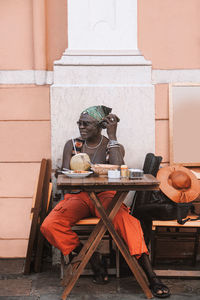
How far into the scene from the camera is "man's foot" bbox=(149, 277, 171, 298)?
350 centimetres

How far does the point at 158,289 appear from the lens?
352 cm

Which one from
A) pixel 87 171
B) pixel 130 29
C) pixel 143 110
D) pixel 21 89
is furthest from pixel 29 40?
pixel 87 171

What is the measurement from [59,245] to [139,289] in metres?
0.84

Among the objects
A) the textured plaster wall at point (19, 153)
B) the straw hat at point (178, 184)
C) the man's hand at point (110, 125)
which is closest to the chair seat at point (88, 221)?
the straw hat at point (178, 184)

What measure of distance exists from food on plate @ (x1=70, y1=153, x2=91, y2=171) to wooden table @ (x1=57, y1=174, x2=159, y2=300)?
29 cm

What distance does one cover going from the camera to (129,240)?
3.59m

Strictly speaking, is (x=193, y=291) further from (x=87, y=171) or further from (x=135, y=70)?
(x=135, y=70)

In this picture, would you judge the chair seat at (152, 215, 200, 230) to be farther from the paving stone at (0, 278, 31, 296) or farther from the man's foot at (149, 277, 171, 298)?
the paving stone at (0, 278, 31, 296)

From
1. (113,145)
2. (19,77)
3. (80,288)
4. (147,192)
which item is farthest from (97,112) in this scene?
(80,288)

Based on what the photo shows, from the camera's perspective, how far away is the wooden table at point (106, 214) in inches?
134

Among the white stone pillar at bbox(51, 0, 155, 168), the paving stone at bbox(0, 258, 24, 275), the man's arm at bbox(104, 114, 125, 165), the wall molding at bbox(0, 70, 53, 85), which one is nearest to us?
the man's arm at bbox(104, 114, 125, 165)

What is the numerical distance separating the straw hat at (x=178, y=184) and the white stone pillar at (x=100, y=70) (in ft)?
2.88

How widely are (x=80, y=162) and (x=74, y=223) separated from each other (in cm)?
59

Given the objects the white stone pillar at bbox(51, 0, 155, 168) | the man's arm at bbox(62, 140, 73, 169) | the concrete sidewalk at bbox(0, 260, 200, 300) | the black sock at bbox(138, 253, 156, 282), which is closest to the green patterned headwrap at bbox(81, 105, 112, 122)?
the man's arm at bbox(62, 140, 73, 169)
